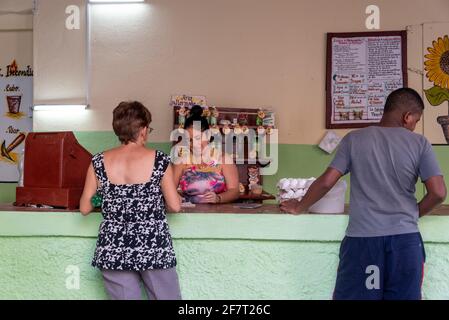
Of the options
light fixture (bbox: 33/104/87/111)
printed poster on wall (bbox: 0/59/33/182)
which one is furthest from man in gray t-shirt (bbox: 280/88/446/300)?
printed poster on wall (bbox: 0/59/33/182)

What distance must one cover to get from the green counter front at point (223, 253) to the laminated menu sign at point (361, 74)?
2.29 meters

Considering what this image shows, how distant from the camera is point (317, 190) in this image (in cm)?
256

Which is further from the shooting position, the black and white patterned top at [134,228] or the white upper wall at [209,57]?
the white upper wall at [209,57]

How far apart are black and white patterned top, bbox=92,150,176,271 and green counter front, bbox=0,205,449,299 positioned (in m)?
Answer: 0.26

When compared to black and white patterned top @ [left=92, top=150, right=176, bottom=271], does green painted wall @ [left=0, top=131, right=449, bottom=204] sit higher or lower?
higher

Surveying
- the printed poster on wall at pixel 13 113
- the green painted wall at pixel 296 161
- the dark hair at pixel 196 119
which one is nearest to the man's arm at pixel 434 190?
the dark hair at pixel 196 119

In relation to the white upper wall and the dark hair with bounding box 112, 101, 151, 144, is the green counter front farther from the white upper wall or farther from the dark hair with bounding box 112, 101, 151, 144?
the white upper wall

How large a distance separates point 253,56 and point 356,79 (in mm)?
960

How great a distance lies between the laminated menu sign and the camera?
5043 millimetres

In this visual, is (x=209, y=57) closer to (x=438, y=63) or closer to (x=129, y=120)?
(x=438, y=63)

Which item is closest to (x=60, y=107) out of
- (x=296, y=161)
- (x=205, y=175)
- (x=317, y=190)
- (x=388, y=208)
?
(x=205, y=175)

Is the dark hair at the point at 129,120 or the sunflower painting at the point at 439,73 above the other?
the sunflower painting at the point at 439,73

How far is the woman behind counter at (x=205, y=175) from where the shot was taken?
146 inches

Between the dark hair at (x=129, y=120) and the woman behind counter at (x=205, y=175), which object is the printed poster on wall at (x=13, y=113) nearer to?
the woman behind counter at (x=205, y=175)
